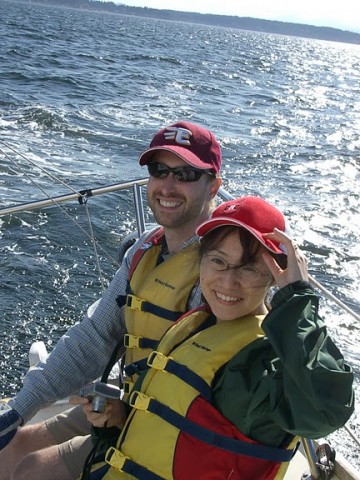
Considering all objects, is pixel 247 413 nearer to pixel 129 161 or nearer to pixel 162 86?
pixel 129 161

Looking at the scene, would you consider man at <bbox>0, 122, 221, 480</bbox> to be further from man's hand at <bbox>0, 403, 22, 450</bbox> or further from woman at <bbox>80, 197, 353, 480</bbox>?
woman at <bbox>80, 197, 353, 480</bbox>

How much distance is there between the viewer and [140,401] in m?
1.82

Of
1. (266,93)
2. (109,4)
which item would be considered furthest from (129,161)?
(109,4)

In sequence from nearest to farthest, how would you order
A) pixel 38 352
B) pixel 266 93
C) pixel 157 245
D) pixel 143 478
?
pixel 143 478, pixel 157 245, pixel 38 352, pixel 266 93

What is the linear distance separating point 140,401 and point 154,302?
1.44ft

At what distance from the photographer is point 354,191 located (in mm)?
9750

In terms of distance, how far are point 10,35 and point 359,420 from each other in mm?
25645

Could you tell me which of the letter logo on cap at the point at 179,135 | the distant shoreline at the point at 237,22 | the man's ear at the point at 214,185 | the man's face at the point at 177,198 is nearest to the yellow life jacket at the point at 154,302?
the man's face at the point at 177,198

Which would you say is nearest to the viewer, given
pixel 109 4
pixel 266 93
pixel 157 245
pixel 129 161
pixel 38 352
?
pixel 157 245

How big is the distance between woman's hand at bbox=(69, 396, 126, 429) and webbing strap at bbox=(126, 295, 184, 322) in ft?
1.06

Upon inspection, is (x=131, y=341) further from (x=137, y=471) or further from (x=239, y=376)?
(x=239, y=376)

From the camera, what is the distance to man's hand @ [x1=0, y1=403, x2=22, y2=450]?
2.13 meters

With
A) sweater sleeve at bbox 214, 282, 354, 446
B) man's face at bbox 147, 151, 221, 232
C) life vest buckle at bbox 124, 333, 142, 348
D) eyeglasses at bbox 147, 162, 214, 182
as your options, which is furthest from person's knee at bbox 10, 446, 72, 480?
eyeglasses at bbox 147, 162, 214, 182

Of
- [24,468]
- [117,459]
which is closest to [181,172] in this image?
[117,459]
